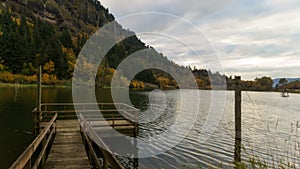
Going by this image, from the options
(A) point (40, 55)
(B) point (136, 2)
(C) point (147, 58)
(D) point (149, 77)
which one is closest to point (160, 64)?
(C) point (147, 58)

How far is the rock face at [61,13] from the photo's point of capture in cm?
14875

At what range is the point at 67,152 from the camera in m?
7.86

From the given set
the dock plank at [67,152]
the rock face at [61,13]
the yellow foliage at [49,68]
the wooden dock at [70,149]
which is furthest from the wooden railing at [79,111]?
the rock face at [61,13]

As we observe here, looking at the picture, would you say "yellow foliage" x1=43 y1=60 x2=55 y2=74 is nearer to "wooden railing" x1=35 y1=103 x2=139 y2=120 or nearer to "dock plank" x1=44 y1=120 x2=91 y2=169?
"wooden railing" x1=35 y1=103 x2=139 y2=120

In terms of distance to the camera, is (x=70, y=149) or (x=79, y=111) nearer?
(x=70, y=149)

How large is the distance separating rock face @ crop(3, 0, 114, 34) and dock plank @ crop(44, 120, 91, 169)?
153 meters

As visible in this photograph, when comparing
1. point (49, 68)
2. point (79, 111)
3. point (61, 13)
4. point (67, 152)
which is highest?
point (61, 13)

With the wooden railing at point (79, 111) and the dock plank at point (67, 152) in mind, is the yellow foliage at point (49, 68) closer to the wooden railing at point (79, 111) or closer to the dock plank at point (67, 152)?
the wooden railing at point (79, 111)

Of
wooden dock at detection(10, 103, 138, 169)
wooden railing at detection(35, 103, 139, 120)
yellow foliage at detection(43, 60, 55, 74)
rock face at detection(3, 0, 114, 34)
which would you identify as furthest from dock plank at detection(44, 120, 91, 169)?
rock face at detection(3, 0, 114, 34)

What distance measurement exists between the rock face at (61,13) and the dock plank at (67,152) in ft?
503

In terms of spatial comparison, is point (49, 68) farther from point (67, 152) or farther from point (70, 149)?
point (67, 152)

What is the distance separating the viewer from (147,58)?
39.1 meters

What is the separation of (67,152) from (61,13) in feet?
605

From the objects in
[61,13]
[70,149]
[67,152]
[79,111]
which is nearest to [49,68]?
[79,111]
